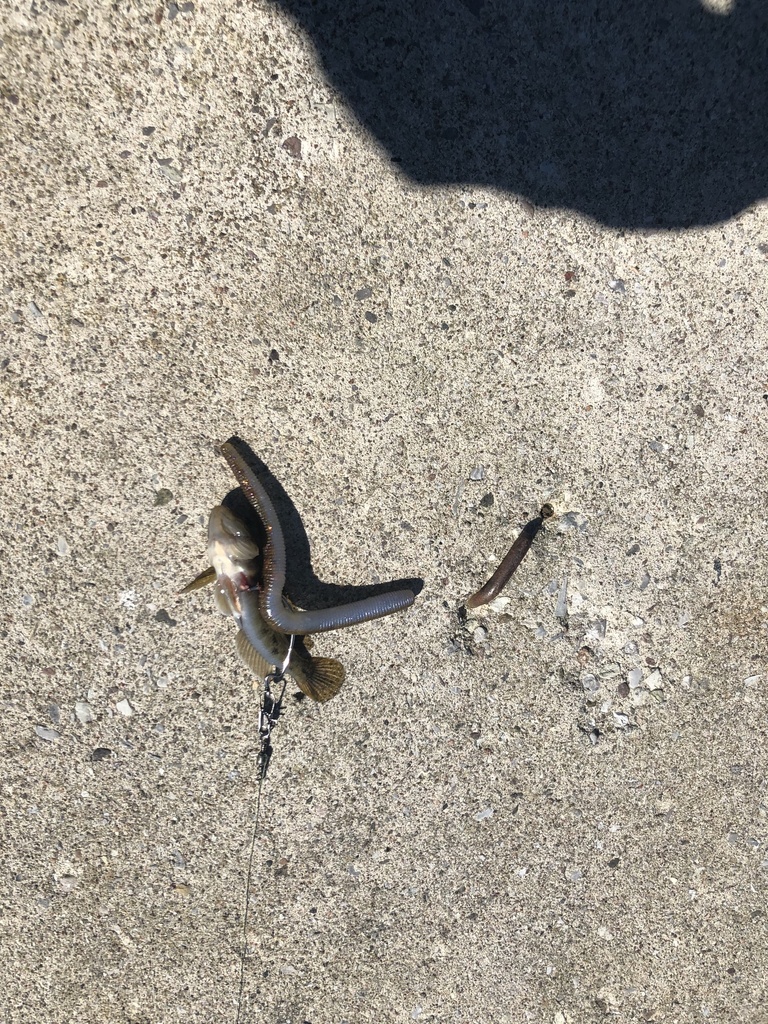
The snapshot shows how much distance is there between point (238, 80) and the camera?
7.77ft

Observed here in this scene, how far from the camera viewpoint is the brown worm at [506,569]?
261 cm

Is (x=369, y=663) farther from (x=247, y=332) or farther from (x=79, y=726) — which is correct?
(x=247, y=332)

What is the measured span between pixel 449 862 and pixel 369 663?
3.23ft

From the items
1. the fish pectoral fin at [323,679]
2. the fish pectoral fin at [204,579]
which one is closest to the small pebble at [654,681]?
the fish pectoral fin at [323,679]

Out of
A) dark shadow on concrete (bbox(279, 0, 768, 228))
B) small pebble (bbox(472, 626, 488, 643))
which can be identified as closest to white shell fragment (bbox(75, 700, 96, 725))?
small pebble (bbox(472, 626, 488, 643))

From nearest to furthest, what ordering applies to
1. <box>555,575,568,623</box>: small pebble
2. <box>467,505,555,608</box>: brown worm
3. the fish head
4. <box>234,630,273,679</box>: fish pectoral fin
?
the fish head → <box>234,630,273,679</box>: fish pectoral fin → <box>467,505,555,608</box>: brown worm → <box>555,575,568,623</box>: small pebble

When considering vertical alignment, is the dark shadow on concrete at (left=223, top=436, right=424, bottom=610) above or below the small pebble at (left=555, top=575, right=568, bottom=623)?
above

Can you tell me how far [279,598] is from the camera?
2.47 metres

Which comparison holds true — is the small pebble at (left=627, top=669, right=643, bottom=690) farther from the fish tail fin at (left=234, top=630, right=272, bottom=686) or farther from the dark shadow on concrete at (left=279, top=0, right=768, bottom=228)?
the dark shadow on concrete at (left=279, top=0, right=768, bottom=228)

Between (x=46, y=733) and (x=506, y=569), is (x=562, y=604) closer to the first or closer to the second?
(x=506, y=569)

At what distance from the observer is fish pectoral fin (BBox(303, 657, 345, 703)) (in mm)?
2566

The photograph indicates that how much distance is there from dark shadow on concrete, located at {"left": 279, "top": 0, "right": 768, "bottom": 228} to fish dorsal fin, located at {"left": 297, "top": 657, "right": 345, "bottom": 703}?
211 centimetres

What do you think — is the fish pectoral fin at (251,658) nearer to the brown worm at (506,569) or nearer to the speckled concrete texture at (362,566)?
the speckled concrete texture at (362,566)

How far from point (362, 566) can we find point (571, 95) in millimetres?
2203
